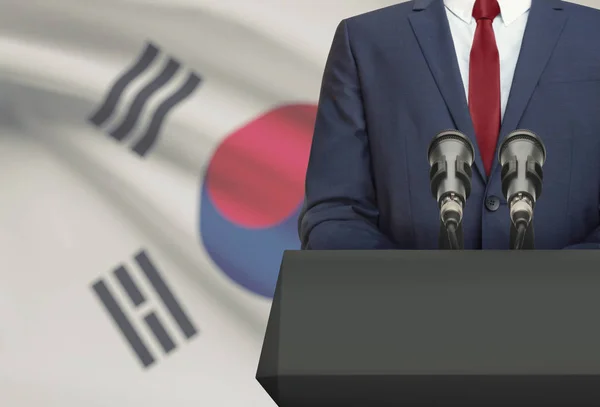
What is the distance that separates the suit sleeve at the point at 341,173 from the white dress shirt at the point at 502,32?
19 centimetres

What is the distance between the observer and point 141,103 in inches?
113

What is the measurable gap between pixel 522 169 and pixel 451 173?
0.27 feet

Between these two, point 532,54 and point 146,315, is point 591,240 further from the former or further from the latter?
point 146,315

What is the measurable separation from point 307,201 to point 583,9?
621 millimetres

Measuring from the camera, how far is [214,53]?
2.93 meters

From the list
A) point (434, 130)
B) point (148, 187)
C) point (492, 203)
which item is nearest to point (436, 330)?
point (492, 203)

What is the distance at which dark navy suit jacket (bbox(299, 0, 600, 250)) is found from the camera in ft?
5.36

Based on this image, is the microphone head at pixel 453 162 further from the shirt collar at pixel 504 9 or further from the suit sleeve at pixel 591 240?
the shirt collar at pixel 504 9

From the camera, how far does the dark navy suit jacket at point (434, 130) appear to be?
64.3 inches

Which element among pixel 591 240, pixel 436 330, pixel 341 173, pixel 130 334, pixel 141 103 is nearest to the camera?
pixel 436 330

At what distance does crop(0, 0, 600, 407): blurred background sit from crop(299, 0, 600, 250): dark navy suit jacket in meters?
1.09

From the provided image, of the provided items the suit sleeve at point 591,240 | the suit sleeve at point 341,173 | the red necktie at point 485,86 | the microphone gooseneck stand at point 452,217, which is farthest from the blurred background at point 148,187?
the microphone gooseneck stand at point 452,217

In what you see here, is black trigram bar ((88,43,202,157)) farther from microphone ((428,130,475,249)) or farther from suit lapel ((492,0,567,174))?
microphone ((428,130,475,249))

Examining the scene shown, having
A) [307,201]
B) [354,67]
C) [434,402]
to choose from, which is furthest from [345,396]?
[354,67]
